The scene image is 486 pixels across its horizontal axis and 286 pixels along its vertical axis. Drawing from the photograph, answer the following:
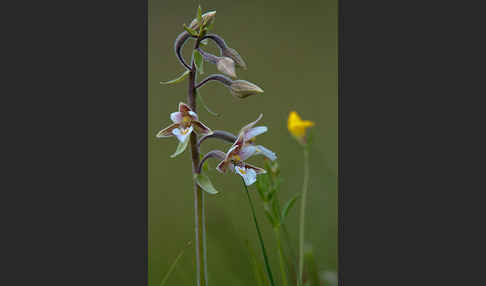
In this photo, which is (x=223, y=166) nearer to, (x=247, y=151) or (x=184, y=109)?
(x=247, y=151)

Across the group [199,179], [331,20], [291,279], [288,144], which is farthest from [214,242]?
[331,20]

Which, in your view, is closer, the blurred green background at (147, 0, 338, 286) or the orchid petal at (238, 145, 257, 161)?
the orchid petal at (238, 145, 257, 161)

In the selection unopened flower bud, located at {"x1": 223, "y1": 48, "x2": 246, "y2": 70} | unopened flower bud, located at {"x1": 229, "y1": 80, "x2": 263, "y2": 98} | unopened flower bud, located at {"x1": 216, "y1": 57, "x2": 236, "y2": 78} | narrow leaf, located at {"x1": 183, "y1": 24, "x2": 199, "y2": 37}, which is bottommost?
unopened flower bud, located at {"x1": 229, "y1": 80, "x2": 263, "y2": 98}

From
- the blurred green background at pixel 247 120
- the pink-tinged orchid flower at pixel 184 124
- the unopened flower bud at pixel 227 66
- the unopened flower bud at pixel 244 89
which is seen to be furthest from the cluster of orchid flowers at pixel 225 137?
the blurred green background at pixel 247 120

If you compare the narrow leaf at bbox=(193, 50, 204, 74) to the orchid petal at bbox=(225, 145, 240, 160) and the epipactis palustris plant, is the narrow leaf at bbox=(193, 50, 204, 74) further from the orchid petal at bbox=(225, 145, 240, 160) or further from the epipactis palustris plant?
the orchid petal at bbox=(225, 145, 240, 160)

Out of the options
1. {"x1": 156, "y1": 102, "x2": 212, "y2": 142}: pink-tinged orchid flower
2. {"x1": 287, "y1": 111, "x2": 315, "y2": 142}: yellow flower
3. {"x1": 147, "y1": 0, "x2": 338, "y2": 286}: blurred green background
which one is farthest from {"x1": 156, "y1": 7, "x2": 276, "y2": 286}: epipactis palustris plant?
{"x1": 287, "y1": 111, "x2": 315, "y2": 142}: yellow flower

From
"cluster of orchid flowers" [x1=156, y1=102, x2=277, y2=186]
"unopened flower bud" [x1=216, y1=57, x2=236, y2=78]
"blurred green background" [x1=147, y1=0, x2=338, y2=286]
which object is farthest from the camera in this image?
"blurred green background" [x1=147, y1=0, x2=338, y2=286]

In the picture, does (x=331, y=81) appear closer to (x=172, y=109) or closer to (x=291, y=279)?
(x=172, y=109)

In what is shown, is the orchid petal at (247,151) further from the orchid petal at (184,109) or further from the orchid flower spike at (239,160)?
the orchid petal at (184,109)
